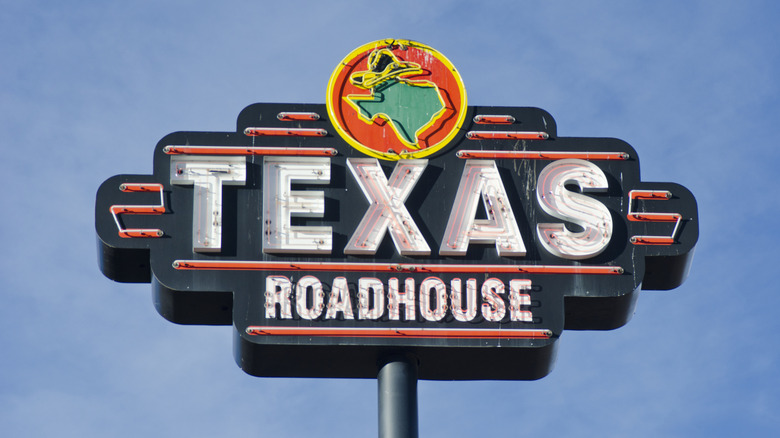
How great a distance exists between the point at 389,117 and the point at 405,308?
135 inches

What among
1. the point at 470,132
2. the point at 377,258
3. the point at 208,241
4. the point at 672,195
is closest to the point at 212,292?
the point at 208,241

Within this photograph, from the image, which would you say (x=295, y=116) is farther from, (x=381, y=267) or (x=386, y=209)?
(x=381, y=267)

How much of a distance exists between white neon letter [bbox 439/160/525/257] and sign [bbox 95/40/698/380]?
3cm

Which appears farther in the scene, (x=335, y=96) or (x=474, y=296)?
(x=335, y=96)

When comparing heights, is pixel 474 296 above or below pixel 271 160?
below

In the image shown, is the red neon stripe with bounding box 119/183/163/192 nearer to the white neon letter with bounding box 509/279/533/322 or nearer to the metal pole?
the metal pole

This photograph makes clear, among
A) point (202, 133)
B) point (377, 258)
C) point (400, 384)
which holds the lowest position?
point (400, 384)

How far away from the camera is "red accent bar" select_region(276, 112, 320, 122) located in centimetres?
2766

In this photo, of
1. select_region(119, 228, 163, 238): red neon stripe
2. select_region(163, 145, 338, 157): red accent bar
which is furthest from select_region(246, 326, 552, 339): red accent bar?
select_region(163, 145, 338, 157): red accent bar

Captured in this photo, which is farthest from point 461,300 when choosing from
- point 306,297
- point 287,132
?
point 287,132

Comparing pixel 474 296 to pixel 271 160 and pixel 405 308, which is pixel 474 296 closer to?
pixel 405 308

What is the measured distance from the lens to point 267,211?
88.3 feet

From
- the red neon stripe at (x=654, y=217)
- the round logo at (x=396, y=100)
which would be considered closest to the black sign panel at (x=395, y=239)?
the red neon stripe at (x=654, y=217)

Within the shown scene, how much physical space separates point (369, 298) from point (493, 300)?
1.78m
